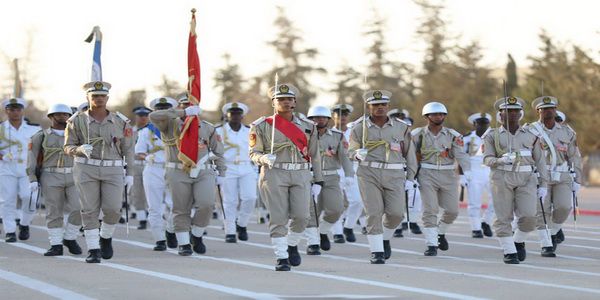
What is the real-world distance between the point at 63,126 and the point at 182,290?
20.6 ft

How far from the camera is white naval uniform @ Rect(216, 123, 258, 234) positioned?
69.6ft

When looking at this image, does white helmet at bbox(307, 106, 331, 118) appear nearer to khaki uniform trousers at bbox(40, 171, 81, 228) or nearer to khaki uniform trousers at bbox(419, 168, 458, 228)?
khaki uniform trousers at bbox(419, 168, 458, 228)

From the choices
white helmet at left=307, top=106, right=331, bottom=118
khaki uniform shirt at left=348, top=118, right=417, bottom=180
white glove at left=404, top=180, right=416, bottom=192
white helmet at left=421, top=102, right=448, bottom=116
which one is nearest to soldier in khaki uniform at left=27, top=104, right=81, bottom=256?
white helmet at left=307, top=106, right=331, bottom=118

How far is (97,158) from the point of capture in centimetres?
1625

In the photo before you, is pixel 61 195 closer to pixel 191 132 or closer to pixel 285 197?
pixel 191 132

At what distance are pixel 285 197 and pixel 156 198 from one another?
13.8ft

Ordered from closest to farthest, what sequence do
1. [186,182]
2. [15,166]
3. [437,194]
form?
[186,182] → [437,194] → [15,166]

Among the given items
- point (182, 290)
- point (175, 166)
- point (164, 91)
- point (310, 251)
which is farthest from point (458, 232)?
point (164, 91)

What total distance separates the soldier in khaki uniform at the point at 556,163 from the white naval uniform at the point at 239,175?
524 centimetres

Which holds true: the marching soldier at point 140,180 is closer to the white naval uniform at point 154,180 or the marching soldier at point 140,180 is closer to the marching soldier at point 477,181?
the white naval uniform at point 154,180

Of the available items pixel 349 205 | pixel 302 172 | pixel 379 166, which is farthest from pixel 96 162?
pixel 349 205

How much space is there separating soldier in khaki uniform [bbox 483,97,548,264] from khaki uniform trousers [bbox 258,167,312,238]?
9.20 ft

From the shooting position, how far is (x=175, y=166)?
1723 cm

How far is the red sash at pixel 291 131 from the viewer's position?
596 inches
